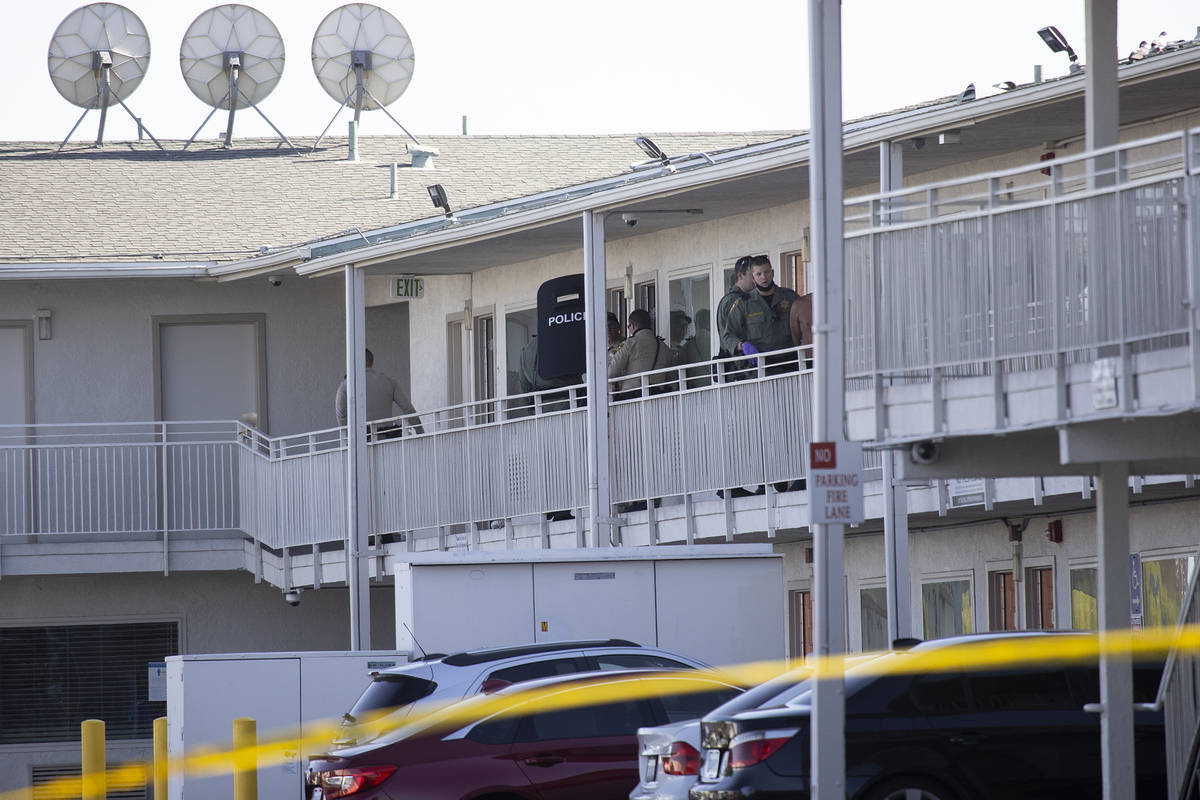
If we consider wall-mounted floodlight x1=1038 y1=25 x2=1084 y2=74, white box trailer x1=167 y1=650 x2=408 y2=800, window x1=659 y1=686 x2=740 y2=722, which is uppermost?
wall-mounted floodlight x1=1038 y1=25 x2=1084 y2=74

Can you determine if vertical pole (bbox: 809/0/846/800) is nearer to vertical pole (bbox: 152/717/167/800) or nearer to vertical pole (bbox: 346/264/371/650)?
vertical pole (bbox: 152/717/167/800)

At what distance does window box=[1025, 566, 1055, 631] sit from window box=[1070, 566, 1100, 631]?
0.27 meters

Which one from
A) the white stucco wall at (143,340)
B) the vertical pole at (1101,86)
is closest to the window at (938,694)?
the vertical pole at (1101,86)

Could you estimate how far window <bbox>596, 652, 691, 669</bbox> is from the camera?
593 inches

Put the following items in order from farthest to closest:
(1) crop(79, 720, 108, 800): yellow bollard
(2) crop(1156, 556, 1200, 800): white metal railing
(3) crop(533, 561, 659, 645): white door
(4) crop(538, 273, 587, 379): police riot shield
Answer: (4) crop(538, 273, 587, 379): police riot shield, (3) crop(533, 561, 659, 645): white door, (1) crop(79, 720, 108, 800): yellow bollard, (2) crop(1156, 556, 1200, 800): white metal railing

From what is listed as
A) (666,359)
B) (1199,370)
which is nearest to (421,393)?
(666,359)

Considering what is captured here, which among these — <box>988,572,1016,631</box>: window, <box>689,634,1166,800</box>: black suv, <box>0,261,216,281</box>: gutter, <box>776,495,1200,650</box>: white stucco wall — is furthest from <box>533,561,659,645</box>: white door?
<box>0,261,216,281</box>: gutter

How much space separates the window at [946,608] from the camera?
2014 cm

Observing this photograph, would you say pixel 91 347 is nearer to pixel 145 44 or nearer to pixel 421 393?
pixel 421 393

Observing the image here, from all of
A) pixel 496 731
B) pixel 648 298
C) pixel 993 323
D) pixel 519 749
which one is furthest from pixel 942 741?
pixel 648 298

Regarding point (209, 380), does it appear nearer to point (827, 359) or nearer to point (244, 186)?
point (244, 186)

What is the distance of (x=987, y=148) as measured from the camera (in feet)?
60.4

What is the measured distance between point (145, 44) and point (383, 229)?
38.8 ft

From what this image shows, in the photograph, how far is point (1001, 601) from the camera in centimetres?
1980
